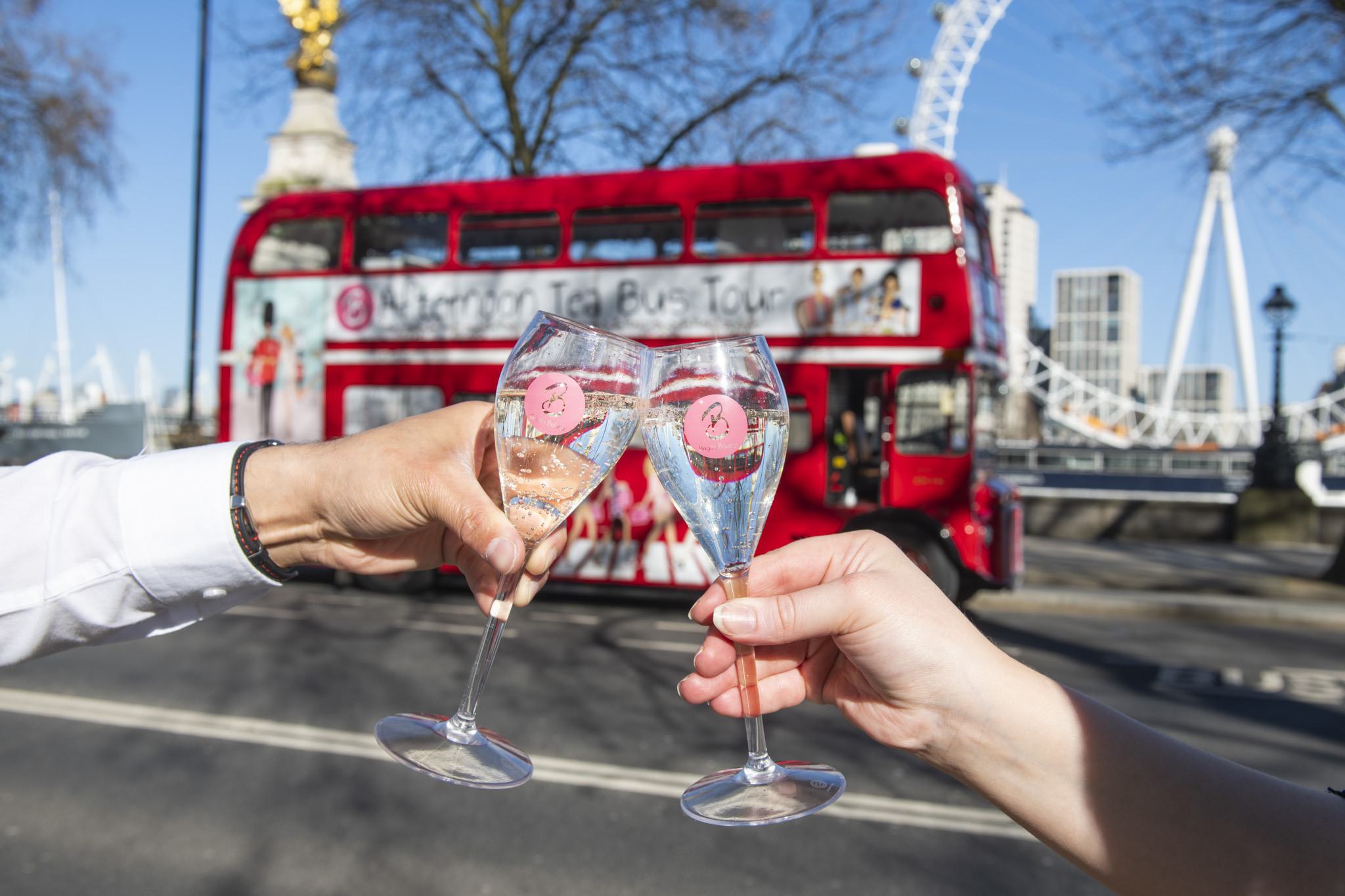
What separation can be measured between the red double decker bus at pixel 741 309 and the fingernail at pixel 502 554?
21.0ft

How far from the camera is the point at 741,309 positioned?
843 centimetres

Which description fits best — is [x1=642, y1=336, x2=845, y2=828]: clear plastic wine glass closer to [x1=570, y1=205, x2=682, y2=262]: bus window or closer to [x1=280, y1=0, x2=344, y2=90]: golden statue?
[x1=570, y1=205, x2=682, y2=262]: bus window

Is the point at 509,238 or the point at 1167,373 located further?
the point at 1167,373

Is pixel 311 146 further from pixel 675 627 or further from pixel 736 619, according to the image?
pixel 736 619

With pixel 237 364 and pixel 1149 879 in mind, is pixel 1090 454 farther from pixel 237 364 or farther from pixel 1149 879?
pixel 1149 879

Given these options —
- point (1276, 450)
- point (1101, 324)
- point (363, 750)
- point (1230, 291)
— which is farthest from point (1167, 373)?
point (1101, 324)

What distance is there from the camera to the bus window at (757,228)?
8359mm

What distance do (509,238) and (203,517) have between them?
786 cm

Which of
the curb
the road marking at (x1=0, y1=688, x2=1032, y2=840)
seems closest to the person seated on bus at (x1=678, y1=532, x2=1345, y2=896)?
the road marking at (x1=0, y1=688, x2=1032, y2=840)

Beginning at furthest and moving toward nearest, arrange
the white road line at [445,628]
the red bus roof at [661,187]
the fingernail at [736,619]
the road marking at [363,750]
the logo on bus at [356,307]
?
the logo on bus at [356,307] → the red bus roof at [661,187] → the white road line at [445,628] → the road marking at [363,750] → the fingernail at [736,619]

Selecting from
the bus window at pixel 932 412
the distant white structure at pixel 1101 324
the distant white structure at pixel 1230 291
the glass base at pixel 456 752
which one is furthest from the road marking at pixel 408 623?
the distant white structure at pixel 1101 324

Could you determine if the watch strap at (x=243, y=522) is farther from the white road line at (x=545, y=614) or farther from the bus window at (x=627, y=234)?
the bus window at (x=627, y=234)

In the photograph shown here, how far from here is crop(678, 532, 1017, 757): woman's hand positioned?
1.22 metres

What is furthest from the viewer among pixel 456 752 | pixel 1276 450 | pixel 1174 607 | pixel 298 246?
pixel 1276 450
